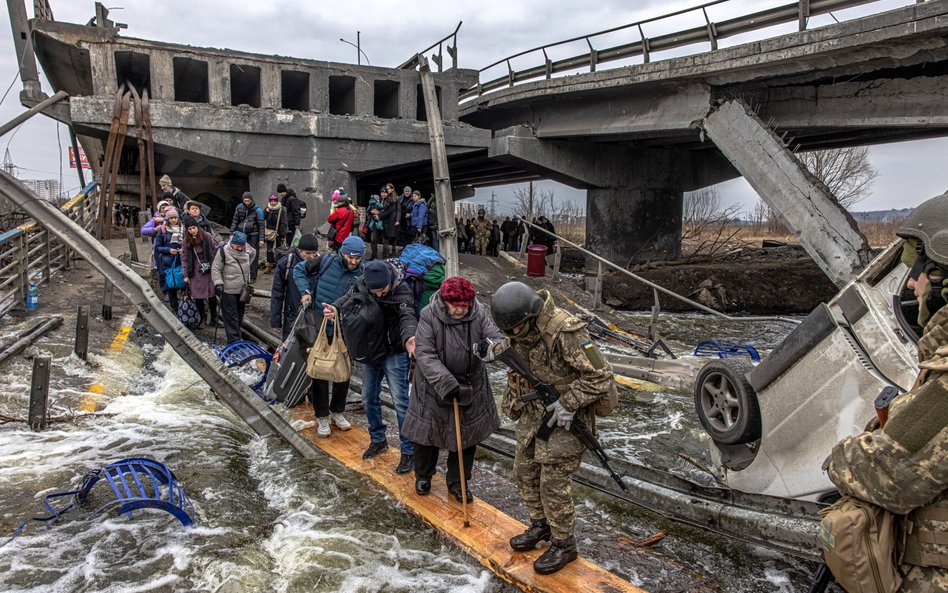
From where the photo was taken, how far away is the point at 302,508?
4688 mm

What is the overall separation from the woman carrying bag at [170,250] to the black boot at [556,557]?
7.54 meters

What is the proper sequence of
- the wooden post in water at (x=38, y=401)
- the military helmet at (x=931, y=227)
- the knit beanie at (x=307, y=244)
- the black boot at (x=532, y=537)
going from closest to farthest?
the military helmet at (x=931, y=227)
the black boot at (x=532, y=537)
the wooden post in water at (x=38, y=401)
the knit beanie at (x=307, y=244)

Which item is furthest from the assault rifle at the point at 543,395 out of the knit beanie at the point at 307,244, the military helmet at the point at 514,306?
the knit beanie at the point at 307,244

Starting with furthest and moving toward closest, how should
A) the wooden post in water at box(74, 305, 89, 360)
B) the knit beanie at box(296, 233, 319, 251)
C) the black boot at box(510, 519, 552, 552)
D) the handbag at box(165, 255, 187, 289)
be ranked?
the handbag at box(165, 255, 187, 289), the wooden post in water at box(74, 305, 89, 360), the knit beanie at box(296, 233, 319, 251), the black boot at box(510, 519, 552, 552)

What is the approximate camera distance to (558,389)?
142 inches

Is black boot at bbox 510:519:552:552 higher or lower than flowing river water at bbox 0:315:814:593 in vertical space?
higher

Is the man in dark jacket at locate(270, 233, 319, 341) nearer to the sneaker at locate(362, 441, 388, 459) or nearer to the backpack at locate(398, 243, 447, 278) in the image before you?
the backpack at locate(398, 243, 447, 278)

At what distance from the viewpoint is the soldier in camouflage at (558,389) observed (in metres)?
3.46

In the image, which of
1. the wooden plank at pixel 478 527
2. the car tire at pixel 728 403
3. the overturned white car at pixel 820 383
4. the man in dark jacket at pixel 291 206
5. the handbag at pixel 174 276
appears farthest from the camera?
the man in dark jacket at pixel 291 206

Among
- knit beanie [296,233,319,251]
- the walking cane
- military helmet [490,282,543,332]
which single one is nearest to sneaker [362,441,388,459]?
the walking cane

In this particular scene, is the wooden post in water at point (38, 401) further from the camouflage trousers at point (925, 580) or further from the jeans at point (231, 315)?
the camouflage trousers at point (925, 580)

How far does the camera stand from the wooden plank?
11.9ft

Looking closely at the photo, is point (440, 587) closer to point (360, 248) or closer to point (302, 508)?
point (302, 508)

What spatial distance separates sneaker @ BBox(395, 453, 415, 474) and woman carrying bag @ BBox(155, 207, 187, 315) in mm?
5760
